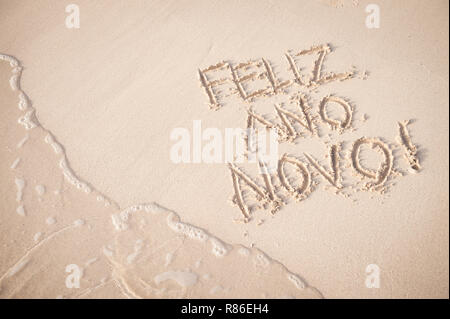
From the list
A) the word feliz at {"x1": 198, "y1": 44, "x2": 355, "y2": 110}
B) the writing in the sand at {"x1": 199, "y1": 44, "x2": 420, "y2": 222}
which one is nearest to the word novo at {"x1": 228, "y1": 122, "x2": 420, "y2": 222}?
the writing in the sand at {"x1": 199, "y1": 44, "x2": 420, "y2": 222}

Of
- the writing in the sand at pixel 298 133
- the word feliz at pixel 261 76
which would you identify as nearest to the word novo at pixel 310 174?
the writing in the sand at pixel 298 133

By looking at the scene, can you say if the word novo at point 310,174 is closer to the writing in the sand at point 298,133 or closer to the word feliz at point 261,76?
the writing in the sand at point 298,133

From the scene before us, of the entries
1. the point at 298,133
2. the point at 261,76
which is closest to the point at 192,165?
the point at 298,133

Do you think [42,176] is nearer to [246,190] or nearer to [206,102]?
[206,102]

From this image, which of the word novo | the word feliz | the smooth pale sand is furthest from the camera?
the word feliz

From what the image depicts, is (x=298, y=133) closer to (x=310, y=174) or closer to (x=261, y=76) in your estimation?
(x=310, y=174)

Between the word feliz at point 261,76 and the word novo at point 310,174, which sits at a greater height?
the word feliz at point 261,76

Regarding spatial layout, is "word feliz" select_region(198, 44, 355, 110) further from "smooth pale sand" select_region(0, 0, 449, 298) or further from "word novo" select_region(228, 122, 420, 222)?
"word novo" select_region(228, 122, 420, 222)
